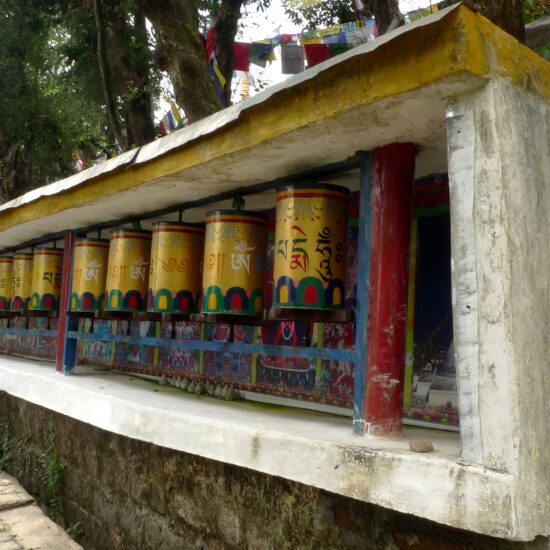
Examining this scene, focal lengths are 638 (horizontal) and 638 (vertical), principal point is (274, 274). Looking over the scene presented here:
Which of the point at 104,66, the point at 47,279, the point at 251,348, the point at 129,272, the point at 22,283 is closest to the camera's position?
the point at 251,348

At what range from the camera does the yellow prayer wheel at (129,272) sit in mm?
3713

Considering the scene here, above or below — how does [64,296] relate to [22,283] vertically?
below

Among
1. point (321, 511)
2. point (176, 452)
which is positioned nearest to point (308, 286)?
point (321, 511)

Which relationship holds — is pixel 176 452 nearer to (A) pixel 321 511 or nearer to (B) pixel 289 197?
(A) pixel 321 511

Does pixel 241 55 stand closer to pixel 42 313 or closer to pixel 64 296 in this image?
pixel 42 313

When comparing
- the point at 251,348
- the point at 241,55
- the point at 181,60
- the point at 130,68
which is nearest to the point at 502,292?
the point at 251,348

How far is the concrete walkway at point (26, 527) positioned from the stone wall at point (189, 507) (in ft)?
0.60

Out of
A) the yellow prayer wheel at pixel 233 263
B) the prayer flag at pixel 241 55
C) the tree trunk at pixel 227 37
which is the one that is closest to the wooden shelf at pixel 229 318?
the yellow prayer wheel at pixel 233 263

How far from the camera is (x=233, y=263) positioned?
293 cm

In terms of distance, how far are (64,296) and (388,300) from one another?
9.38 ft

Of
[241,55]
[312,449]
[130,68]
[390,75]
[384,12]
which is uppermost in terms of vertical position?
[241,55]

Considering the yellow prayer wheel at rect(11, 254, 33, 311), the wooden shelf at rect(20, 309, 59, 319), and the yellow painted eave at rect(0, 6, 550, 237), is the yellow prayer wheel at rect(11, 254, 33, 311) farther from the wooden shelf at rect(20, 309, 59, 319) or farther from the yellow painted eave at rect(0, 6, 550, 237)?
the yellow painted eave at rect(0, 6, 550, 237)

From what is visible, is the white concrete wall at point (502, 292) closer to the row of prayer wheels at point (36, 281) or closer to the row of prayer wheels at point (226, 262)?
the row of prayer wheels at point (226, 262)

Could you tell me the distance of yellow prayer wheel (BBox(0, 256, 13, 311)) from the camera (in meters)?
5.51
